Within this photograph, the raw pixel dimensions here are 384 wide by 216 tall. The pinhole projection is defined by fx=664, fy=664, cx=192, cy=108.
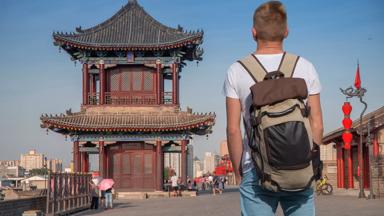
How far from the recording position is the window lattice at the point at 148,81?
3769 cm

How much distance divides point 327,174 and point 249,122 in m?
36.3

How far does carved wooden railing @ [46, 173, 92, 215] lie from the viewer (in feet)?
63.0

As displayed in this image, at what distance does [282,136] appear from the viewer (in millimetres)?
3818

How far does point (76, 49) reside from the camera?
1483 inches

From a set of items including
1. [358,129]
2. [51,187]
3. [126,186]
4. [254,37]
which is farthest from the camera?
[126,186]

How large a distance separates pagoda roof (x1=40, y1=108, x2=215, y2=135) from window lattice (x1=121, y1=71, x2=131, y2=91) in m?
1.63

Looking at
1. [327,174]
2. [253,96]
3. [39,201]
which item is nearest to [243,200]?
[253,96]

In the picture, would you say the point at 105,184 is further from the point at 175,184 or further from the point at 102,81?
the point at 102,81

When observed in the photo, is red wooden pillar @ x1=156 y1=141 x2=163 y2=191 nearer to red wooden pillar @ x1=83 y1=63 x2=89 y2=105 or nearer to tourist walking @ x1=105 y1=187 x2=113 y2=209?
red wooden pillar @ x1=83 y1=63 x2=89 y2=105

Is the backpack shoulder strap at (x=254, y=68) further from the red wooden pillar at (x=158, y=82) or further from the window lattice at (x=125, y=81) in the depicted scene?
the window lattice at (x=125, y=81)

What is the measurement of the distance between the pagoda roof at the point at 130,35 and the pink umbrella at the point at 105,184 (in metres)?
12.1

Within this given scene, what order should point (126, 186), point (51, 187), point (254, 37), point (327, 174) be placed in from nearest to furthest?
point (254, 37) < point (51, 187) < point (126, 186) < point (327, 174)

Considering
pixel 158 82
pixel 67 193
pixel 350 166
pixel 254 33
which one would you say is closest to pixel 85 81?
pixel 158 82

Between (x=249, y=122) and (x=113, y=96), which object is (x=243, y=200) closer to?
(x=249, y=122)
